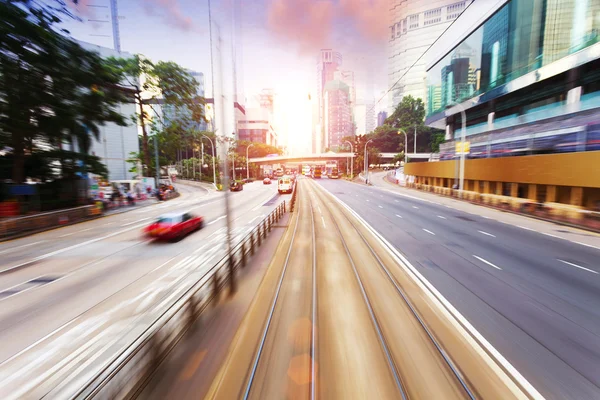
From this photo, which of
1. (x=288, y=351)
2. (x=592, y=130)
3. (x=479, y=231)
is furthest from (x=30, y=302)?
(x=592, y=130)

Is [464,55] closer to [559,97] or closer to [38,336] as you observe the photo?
[559,97]

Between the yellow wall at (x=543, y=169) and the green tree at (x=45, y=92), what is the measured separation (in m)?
42.4

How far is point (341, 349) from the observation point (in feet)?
19.3

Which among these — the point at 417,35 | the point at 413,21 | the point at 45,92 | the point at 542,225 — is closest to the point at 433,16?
the point at 413,21

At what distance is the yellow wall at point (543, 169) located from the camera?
791 inches

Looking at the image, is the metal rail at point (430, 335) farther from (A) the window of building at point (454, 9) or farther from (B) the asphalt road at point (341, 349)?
(A) the window of building at point (454, 9)

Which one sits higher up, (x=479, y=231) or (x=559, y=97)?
(x=559, y=97)

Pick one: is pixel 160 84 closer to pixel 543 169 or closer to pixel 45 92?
pixel 45 92

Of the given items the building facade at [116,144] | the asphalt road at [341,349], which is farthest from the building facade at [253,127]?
the asphalt road at [341,349]

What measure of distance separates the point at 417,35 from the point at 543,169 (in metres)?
168

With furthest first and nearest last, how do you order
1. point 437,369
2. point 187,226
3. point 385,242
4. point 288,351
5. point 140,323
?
point 187,226, point 385,242, point 140,323, point 288,351, point 437,369

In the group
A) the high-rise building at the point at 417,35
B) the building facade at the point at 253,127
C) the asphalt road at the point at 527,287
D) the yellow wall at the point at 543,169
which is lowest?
the asphalt road at the point at 527,287

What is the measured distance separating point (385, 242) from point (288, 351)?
1031cm

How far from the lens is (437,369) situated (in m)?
5.23
